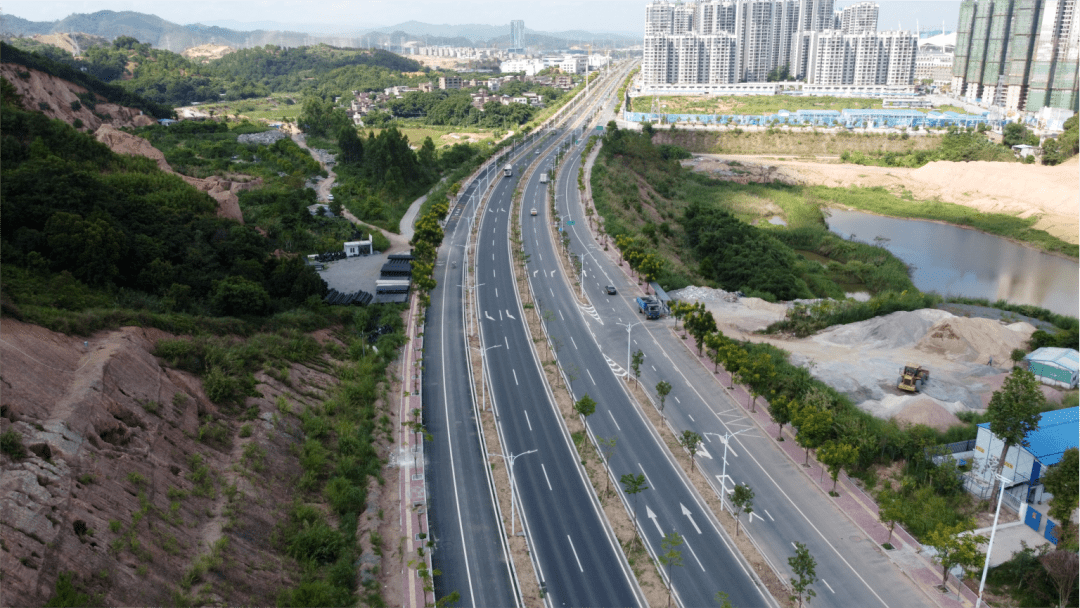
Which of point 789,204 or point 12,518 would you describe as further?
point 789,204

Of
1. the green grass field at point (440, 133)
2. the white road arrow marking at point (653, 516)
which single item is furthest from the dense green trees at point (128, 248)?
the green grass field at point (440, 133)

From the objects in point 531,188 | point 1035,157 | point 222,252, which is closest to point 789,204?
point 531,188

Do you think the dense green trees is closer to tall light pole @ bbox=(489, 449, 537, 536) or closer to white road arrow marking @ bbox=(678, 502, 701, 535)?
tall light pole @ bbox=(489, 449, 537, 536)

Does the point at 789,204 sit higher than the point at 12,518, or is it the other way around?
the point at 12,518

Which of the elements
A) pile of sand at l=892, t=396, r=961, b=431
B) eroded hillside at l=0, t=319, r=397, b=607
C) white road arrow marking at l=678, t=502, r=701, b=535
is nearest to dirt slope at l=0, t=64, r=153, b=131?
eroded hillside at l=0, t=319, r=397, b=607

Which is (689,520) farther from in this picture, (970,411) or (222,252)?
(222,252)
